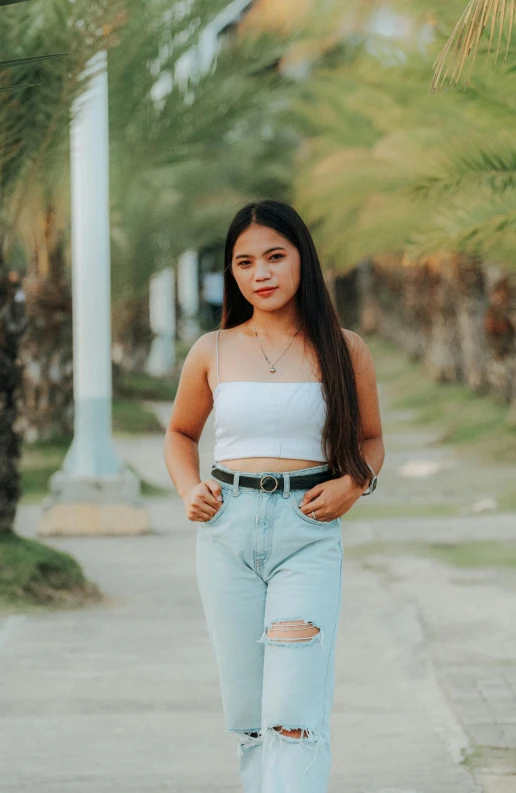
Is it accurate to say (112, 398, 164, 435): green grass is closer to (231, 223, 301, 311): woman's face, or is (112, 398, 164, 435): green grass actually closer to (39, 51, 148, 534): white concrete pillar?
(39, 51, 148, 534): white concrete pillar

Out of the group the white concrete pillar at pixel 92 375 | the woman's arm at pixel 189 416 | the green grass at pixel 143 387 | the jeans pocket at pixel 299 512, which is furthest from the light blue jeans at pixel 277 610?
the green grass at pixel 143 387

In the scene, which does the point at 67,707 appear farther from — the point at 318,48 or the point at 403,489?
the point at 318,48

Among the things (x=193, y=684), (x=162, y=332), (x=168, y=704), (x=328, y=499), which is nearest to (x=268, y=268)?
(x=328, y=499)

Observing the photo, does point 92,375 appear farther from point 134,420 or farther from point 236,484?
point 134,420

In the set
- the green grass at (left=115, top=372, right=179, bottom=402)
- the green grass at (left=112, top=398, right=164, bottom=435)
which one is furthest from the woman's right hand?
the green grass at (left=115, top=372, right=179, bottom=402)

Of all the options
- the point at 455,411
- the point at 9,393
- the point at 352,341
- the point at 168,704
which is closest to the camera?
the point at 352,341

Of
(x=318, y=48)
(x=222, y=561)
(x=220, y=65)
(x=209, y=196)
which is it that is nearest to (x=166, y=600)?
(x=222, y=561)

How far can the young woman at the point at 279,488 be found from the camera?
10.8 ft

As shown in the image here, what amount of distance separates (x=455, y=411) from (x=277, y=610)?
15.5 m

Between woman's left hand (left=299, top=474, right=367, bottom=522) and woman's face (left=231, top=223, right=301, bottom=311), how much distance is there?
0.48 m

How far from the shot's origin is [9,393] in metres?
7.37

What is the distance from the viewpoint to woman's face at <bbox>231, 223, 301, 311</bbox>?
348 centimetres

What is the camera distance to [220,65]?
11.1 metres

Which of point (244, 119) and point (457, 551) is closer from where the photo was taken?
point (457, 551)
